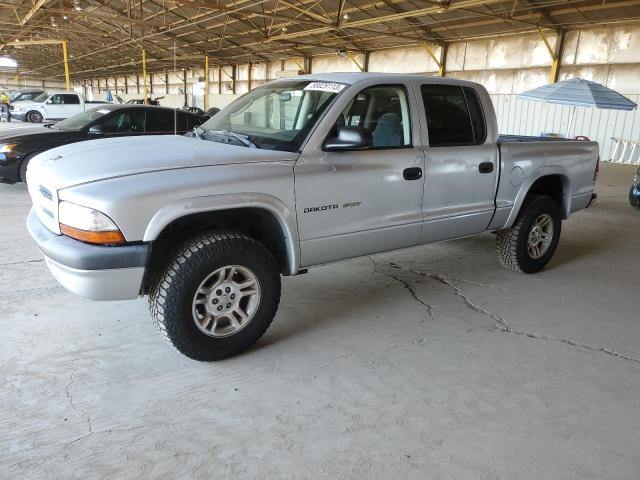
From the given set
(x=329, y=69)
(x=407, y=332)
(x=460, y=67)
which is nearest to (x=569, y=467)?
(x=407, y=332)

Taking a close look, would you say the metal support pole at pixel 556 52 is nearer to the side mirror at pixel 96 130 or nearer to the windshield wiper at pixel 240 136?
the side mirror at pixel 96 130

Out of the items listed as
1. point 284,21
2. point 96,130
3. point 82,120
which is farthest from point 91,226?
point 284,21

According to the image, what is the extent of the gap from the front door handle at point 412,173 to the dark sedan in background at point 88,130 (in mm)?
4960

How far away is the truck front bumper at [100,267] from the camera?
101 inches

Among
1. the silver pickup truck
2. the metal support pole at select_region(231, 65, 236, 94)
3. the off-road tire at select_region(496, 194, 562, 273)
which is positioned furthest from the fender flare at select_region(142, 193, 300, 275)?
the metal support pole at select_region(231, 65, 236, 94)

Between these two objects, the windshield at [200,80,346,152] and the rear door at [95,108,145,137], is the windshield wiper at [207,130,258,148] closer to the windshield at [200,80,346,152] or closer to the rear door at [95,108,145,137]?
the windshield at [200,80,346,152]

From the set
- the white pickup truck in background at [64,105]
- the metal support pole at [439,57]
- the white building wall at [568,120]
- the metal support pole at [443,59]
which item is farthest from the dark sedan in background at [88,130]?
the metal support pole at [443,59]

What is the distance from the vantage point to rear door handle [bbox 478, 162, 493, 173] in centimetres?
410

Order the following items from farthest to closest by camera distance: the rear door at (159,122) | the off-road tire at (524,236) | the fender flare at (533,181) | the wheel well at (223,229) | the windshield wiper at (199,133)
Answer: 1. the rear door at (159,122)
2. the off-road tire at (524,236)
3. the fender flare at (533,181)
4. the windshield wiper at (199,133)
5. the wheel well at (223,229)

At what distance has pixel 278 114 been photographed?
3627 millimetres

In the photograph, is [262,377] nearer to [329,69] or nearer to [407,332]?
[407,332]

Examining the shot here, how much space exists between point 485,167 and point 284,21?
63.0 feet

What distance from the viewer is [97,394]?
2709 millimetres

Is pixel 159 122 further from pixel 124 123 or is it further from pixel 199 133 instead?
pixel 199 133
